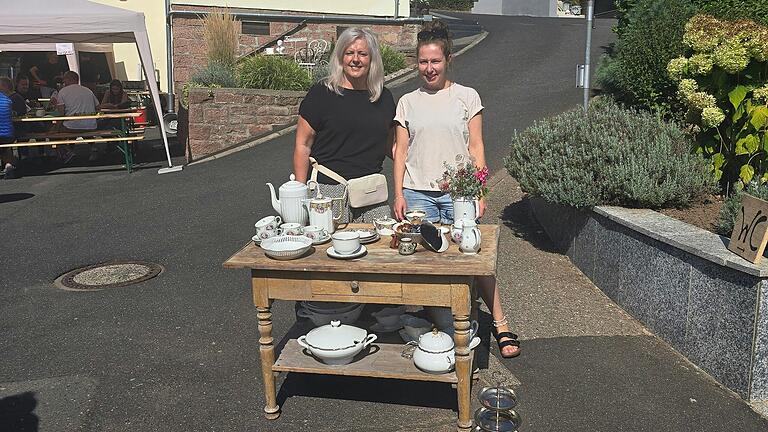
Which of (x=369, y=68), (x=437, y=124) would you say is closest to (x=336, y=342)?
(x=437, y=124)

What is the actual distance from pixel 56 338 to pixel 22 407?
107cm

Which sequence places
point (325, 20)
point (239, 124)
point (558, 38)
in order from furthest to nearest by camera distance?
point (558, 38) → point (325, 20) → point (239, 124)

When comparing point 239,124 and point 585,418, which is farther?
point 239,124

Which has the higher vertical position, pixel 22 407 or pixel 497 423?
pixel 497 423

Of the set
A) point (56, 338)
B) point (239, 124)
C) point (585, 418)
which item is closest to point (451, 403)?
point (585, 418)

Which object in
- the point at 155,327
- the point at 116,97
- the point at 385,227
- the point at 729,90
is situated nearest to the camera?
the point at 385,227

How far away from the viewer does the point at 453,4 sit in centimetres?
3762

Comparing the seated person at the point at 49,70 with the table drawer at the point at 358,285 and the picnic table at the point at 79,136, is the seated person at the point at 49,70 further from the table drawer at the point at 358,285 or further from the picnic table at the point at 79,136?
the table drawer at the point at 358,285

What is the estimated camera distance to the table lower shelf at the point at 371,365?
12.2 feet

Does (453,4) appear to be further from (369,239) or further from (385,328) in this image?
(369,239)

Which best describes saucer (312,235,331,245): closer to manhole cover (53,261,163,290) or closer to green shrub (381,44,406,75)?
manhole cover (53,261,163,290)

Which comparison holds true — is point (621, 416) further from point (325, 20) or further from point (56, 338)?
point (325, 20)

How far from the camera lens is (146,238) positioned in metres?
7.63

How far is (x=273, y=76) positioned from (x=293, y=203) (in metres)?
10.1
